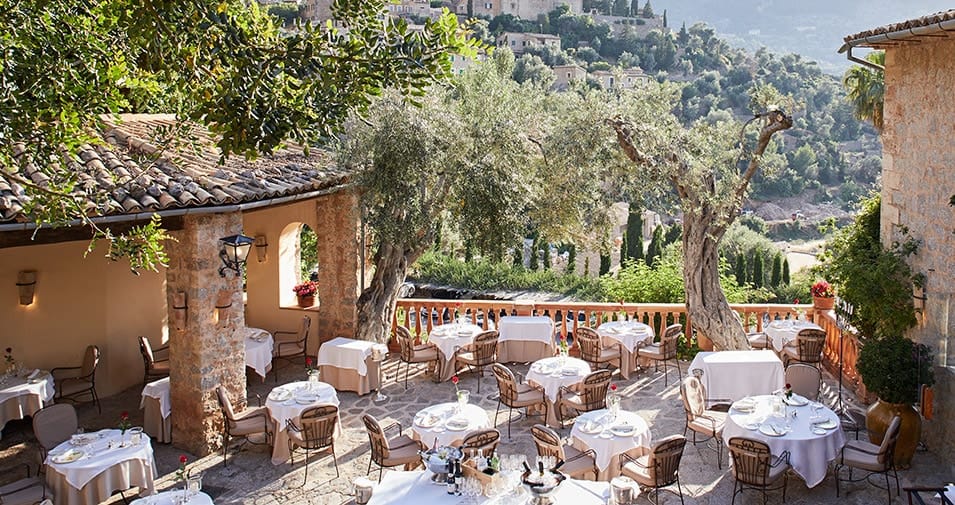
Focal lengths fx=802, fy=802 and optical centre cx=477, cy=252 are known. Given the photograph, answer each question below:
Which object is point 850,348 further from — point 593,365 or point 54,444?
point 54,444

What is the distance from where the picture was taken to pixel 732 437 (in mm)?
8352

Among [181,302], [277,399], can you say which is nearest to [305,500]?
[277,399]

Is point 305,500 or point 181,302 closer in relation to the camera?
point 305,500

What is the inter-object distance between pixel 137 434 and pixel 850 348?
386 inches

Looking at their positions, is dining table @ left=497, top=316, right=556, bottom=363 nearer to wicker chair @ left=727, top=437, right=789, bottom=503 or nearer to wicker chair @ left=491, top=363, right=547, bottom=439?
wicker chair @ left=491, top=363, right=547, bottom=439

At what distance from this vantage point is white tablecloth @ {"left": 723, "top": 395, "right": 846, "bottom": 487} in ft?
27.3

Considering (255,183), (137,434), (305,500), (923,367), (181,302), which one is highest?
(255,183)

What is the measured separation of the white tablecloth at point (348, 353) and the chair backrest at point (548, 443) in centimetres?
408

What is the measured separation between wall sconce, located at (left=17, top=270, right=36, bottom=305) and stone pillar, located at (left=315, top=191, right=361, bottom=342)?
4.16 m

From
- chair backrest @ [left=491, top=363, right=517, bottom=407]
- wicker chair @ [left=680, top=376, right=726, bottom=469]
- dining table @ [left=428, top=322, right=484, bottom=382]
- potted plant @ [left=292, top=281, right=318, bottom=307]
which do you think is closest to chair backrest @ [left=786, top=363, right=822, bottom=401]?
wicker chair @ [left=680, top=376, right=726, bottom=469]

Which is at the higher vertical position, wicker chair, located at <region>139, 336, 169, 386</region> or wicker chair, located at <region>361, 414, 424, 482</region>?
wicker chair, located at <region>139, 336, 169, 386</region>

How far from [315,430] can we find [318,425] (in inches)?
2.5

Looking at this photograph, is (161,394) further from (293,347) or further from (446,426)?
(446,426)

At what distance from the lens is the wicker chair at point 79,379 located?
Result: 451 inches
